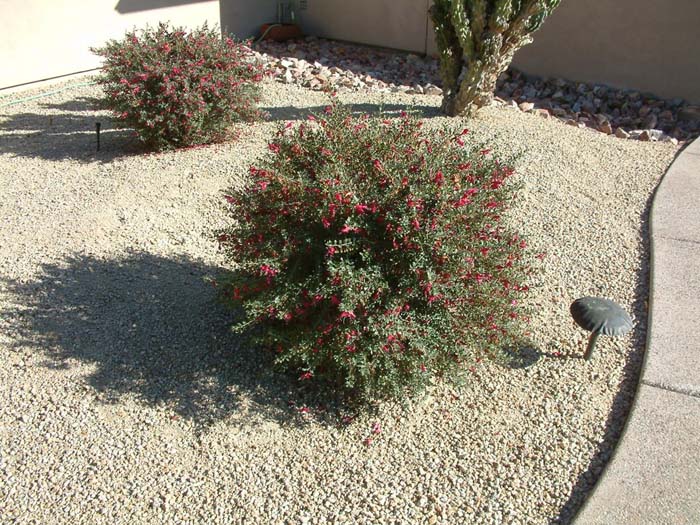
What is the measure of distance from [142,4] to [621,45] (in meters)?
7.35

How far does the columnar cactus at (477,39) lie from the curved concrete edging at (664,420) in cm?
304

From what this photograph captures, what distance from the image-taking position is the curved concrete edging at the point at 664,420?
3092 millimetres

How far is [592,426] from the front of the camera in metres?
3.63

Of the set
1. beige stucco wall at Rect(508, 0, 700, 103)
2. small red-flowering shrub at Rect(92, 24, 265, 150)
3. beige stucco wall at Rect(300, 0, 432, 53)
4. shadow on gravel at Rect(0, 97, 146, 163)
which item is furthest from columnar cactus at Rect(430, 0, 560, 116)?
beige stucco wall at Rect(300, 0, 432, 53)

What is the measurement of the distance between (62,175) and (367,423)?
14.8 feet

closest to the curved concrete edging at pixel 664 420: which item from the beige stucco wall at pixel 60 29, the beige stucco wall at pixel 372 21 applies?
the beige stucco wall at pixel 372 21

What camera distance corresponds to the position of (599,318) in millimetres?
3889

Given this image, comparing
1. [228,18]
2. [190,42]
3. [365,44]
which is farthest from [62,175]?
[365,44]

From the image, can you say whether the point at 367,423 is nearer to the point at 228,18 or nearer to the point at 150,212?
the point at 150,212

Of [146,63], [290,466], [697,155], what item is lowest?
[290,466]

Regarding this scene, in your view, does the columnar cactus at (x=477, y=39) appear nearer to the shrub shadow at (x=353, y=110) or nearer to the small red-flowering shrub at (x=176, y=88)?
the shrub shadow at (x=353, y=110)

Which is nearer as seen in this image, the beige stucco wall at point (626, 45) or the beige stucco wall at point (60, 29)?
the beige stucco wall at point (60, 29)

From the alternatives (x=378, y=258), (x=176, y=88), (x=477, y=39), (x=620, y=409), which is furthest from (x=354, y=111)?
(x=620, y=409)

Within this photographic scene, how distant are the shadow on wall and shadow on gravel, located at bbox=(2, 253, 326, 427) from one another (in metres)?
6.63
